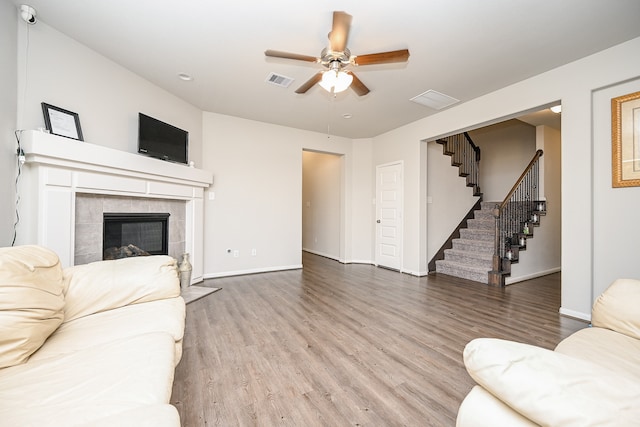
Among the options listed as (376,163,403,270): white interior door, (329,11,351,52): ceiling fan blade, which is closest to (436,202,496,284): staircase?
(376,163,403,270): white interior door

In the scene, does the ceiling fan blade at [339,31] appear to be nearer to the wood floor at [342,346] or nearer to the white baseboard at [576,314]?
the wood floor at [342,346]

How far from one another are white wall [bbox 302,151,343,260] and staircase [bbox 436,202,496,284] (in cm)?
224

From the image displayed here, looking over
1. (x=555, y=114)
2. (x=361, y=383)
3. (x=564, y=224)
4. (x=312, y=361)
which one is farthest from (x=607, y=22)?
(x=312, y=361)

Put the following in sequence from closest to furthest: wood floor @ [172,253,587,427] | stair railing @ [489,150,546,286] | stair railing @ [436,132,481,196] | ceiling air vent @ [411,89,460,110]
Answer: wood floor @ [172,253,587,427] → ceiling air vent @ [411,89,460,110] → stair railing @ [489,150,546,286] → stair railing @ [436,132,481,196]

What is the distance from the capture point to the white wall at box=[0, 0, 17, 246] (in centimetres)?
199

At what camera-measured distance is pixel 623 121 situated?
2523 millimetres

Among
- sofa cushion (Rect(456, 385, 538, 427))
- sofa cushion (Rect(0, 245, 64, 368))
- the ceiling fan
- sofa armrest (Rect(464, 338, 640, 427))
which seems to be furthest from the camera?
the ceiling fan

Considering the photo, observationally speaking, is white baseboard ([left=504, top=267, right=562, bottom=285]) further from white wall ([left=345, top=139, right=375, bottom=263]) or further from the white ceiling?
the white ceiling

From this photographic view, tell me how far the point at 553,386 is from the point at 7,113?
3520 mm

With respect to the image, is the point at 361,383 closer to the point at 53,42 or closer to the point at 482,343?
the point at 482,343

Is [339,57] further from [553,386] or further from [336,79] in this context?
[553,386]

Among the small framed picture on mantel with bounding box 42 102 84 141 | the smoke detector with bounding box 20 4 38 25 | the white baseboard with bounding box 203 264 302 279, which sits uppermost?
the smoke detector with bounding box 20 4 38 25

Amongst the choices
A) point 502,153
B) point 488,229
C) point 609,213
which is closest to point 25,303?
point 609,213

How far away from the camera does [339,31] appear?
1.92m
